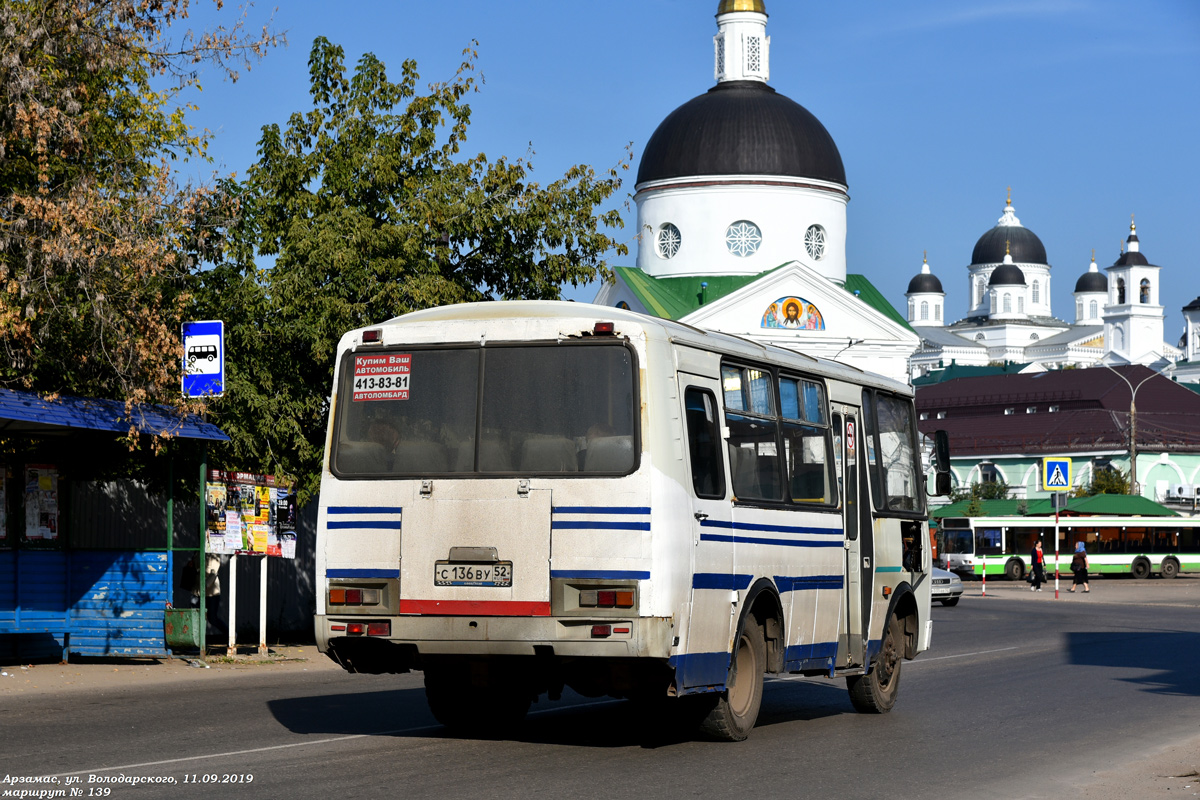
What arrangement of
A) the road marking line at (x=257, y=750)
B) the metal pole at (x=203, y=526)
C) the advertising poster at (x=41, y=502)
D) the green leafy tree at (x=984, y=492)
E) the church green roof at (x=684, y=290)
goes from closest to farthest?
the road marking line at (x=257, y=750), the metal pole at (x=203, y=526), the advertising poster at (x=41, y=502), the church green roof at (x=684, y=290), the green leafy tree at (x=984, y=492)

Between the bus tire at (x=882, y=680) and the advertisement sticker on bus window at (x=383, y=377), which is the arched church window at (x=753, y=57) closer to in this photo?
the bus tire at (x=882, y=680)

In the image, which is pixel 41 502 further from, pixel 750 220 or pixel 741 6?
pixel 741 6

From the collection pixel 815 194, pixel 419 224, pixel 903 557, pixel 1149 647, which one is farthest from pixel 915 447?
pixel 815 194

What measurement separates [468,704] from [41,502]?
25.7ft

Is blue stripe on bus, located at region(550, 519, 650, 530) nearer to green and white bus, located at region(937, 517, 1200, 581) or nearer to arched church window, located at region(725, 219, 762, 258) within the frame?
green and white bus, located at region(937, 517, 1200, 581)

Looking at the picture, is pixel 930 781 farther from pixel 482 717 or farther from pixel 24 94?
pixel 24 94

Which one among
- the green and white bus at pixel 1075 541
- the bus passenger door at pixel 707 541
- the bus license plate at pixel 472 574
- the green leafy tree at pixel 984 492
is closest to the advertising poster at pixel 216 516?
the bus license plate at pixel 472 574

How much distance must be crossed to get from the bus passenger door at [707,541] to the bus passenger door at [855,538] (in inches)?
88.9

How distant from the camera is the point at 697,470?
11281 mm

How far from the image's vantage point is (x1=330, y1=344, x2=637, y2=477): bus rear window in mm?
10961

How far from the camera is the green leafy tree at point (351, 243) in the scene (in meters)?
21.0

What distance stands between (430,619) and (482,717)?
181 centimetres

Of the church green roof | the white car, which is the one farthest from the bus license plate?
the church green roof

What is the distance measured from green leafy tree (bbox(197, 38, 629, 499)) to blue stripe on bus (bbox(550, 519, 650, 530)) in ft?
33.8
